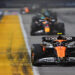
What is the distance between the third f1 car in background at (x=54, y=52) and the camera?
1025 centimetres

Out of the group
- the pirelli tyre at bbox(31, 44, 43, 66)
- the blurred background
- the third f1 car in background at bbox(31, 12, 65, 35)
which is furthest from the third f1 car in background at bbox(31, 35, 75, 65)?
the blurred background

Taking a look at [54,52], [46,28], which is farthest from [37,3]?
[54,52]

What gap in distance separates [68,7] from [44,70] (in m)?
40.3

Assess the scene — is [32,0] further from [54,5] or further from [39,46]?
[39,46]

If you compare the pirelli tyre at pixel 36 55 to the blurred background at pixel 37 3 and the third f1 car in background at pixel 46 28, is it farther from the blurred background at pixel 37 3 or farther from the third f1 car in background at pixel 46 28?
the blurred background at pixel 37 3

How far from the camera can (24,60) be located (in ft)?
38.2

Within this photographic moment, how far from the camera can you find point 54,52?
1052 cm

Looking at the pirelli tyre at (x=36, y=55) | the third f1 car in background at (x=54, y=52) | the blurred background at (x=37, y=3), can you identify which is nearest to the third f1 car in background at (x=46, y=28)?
the third f1 car in background at (x=54, y=52)

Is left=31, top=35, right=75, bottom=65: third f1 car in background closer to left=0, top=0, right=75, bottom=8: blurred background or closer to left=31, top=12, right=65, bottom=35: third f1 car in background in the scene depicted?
left=31, top=12, right=65, bottom=35: third f1 car in background

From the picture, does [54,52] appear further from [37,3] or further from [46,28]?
[37,3]

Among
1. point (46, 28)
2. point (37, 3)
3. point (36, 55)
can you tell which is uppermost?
point (36, 55)

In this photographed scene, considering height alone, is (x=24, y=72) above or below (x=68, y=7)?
above

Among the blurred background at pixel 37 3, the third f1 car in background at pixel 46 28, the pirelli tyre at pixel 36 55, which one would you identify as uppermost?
the pirelli tyre at pixel 36 55

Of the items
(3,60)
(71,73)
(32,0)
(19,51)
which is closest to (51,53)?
(71,73)
